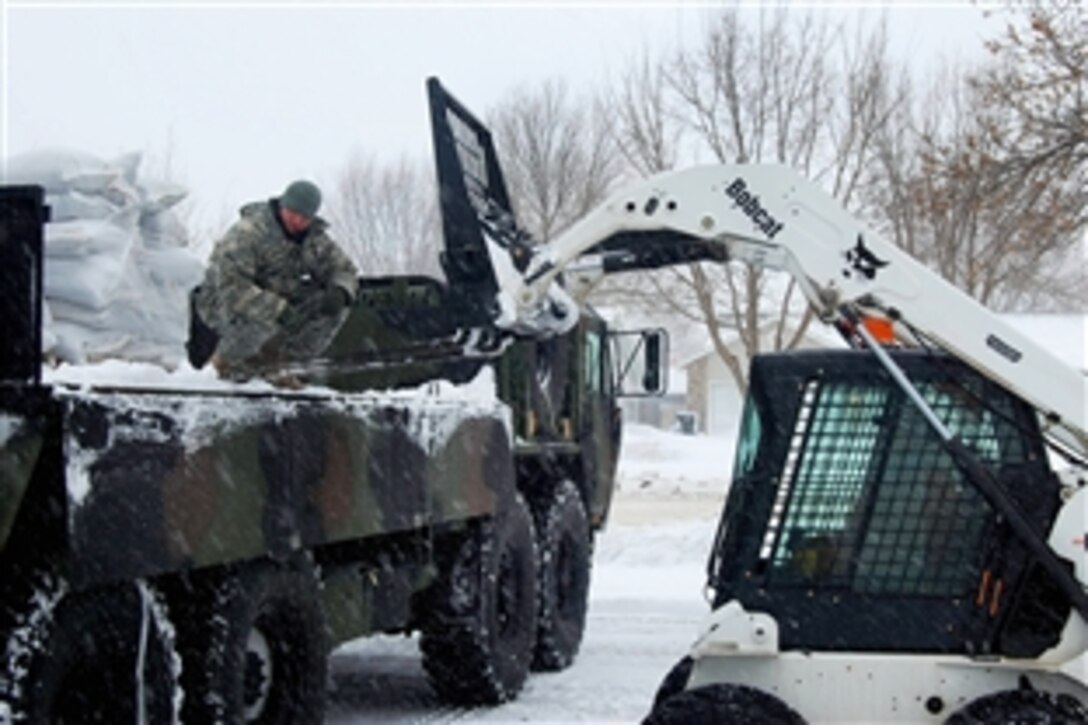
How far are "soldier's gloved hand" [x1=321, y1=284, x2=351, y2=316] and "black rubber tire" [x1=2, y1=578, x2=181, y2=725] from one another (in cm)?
287

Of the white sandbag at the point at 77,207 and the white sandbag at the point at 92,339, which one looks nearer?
the white sandbag at the point at 92,339

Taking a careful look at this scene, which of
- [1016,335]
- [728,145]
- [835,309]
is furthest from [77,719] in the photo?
[728,145]

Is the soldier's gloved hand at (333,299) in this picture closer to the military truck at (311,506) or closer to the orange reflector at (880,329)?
the military truck at (311,506)

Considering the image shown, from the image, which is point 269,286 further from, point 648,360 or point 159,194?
point 159,194

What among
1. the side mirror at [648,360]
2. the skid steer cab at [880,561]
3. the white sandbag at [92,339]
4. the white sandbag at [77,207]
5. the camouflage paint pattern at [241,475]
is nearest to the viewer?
the camouflage paint pattern at [241,475]

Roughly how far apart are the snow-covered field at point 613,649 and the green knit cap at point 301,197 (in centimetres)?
301

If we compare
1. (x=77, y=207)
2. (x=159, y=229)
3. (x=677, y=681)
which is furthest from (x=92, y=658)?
(x=159, y=229)

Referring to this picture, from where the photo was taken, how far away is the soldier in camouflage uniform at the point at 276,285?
7805 millimetres

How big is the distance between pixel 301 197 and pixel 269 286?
484mm

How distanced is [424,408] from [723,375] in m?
46.8

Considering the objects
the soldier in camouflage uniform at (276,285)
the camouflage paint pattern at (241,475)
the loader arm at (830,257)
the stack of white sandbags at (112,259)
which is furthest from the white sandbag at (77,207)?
the loader arm at (830,257)

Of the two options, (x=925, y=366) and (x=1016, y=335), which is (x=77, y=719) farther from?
(x=1016, y=335)

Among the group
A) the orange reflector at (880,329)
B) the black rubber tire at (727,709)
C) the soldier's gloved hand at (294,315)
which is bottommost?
the black rubber tire at (727,709)

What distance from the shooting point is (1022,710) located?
477cm
